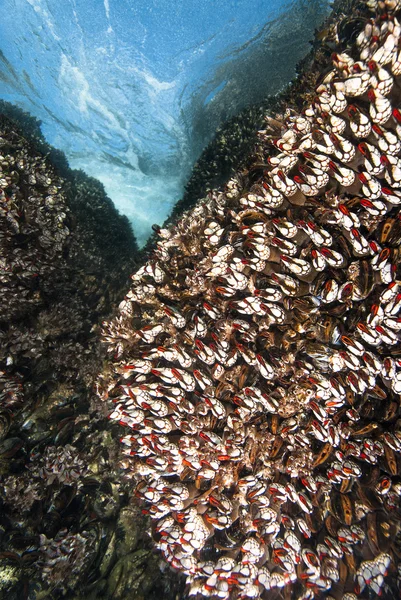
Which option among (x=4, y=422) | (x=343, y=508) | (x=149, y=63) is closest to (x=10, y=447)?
(x=4, y=422)

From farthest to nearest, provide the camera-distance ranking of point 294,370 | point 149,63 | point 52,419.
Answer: point 149,63
point 52,419
point 294,370

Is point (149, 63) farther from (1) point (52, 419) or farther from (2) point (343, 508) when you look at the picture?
(2) point (343, 508)

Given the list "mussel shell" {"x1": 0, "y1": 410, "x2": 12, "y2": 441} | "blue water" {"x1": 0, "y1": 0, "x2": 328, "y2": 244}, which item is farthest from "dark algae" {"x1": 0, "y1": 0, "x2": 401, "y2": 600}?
"blue water" {"x1": 0, "y1": 0, "x2": 328, "y2": 244}

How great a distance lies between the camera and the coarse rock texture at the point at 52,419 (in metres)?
4.11

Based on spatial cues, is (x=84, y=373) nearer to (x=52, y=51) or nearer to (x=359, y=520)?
(x=359, y=520)

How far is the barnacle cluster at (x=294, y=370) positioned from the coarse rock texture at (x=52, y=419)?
93cm

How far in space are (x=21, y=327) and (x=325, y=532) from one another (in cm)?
520

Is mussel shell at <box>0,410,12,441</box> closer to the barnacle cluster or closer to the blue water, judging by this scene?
the barnacle cluster

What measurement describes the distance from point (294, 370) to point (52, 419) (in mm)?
3826

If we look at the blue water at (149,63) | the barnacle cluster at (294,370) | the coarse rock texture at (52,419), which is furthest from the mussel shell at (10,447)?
the blue water at (149,63)

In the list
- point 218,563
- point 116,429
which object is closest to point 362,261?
point 218,563

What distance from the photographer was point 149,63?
14.9 m

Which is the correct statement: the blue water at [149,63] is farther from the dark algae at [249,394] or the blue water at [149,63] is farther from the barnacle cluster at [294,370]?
the barnacle cluster at [294,370]

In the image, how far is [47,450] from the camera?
4422 mm
